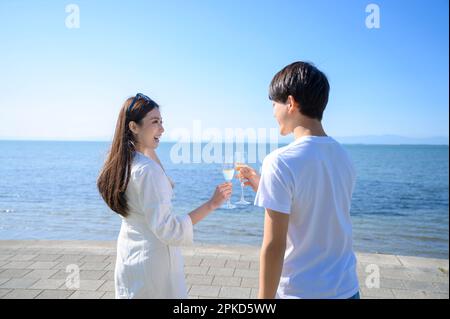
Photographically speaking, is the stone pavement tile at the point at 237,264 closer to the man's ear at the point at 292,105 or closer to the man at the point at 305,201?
the man at the point at 305,201

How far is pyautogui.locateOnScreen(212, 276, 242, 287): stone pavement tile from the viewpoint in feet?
15.2

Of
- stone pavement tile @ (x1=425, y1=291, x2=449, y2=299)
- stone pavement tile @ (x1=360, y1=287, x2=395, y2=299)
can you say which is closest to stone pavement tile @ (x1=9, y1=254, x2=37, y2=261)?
stone pavement tile @ (x1=360, y1=287, x2=395, y2=299)

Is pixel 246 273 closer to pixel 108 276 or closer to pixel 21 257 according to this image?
pixel 108 276

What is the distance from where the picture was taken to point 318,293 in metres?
1.57

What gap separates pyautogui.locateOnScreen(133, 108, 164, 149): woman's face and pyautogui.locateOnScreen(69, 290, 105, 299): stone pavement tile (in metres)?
2.73

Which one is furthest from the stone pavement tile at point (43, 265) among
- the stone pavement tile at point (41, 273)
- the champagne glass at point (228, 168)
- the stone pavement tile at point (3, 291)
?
the champagne glass at point (228, 168)

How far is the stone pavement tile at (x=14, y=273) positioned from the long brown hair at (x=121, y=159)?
351cm

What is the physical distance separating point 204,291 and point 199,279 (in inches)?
15.5

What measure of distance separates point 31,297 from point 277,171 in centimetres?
390

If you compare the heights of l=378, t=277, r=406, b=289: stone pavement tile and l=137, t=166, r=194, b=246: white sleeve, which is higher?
l=137, t=166, r=194, b=246: white sleeve

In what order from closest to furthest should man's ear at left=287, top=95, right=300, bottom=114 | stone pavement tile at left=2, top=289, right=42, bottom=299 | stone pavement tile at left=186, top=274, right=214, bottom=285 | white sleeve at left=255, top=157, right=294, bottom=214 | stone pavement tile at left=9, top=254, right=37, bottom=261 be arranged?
white sleeve at left=255, top=157, right=294, bottom=214 < man's ear at left=287, top=95, right=300, bottom=114 < stone pavement tile at left=2, top=289, right=42, bottom=299 < stone pavement tile at left=186, top=274, right=214, bottom=285 < stone pavement tile at left=9, top=254, right=37, bottom=261

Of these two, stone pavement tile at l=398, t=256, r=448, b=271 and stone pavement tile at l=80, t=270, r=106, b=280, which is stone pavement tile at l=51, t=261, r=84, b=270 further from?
stone pavement tile at l=398, t=256, r=448, b=271

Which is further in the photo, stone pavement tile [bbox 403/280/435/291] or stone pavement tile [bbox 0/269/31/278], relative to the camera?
stone pavement tile [bbox 0/269/31/278]
